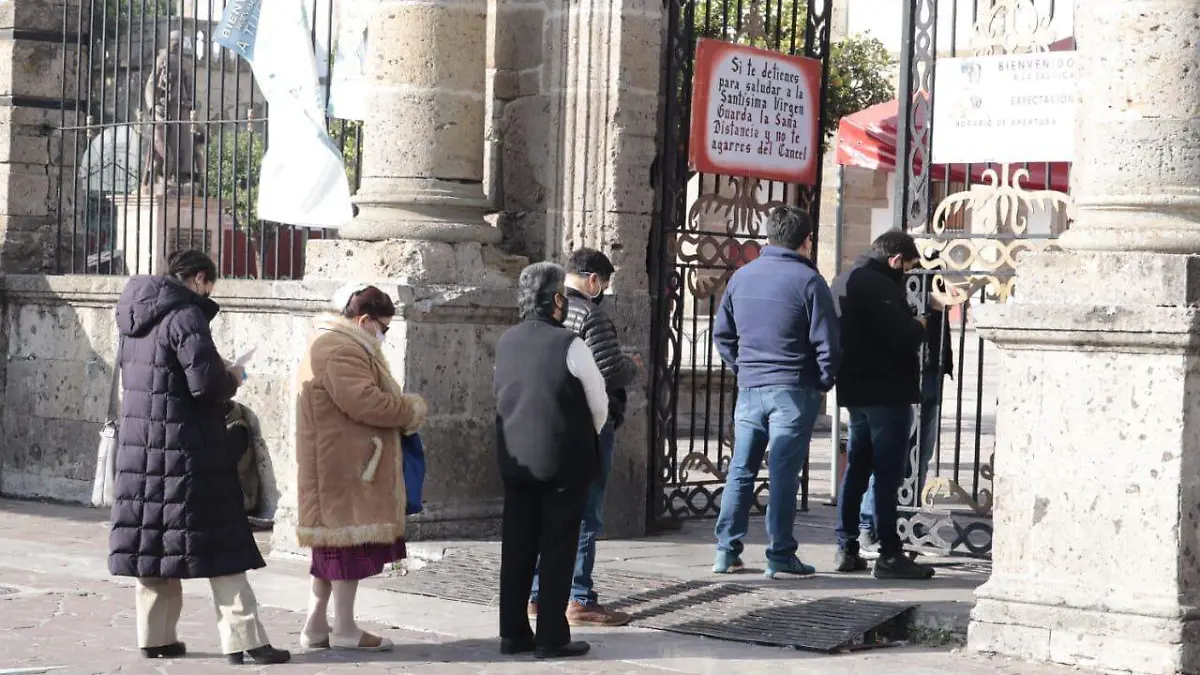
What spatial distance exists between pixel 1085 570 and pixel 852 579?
6.78ft

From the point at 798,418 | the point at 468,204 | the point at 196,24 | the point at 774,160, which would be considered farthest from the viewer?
the point at 196,24

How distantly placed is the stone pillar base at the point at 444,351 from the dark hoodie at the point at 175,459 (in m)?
2.64

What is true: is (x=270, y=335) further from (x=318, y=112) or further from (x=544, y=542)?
(x=544, y=542)

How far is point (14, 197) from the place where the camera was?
42.9 ft

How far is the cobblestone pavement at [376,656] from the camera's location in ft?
23.2

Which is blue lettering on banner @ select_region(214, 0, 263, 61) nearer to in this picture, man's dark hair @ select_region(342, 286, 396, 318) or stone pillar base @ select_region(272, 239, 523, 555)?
stone pillar base @ select_region(272, 239, 523, 555)

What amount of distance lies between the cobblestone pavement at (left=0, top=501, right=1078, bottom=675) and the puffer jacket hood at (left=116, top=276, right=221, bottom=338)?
1.25m

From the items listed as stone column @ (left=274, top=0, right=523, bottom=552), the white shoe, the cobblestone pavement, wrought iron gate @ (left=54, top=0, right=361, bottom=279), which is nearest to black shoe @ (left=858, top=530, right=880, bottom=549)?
stone column @ (left=274, top=0, right=523, bottom=552)

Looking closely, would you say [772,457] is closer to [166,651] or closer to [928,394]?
[928,394]

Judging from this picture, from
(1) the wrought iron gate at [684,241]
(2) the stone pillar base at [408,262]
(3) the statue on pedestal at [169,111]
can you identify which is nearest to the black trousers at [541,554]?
(2) the stone pillar base at [408,262]

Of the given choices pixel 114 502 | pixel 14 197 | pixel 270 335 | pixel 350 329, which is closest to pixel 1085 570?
pixel 350 329

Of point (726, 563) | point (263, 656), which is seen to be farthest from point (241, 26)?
point (263, 656)

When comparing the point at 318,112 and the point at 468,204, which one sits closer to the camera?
the point at 468,204

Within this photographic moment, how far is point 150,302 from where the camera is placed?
7074 millimetres
